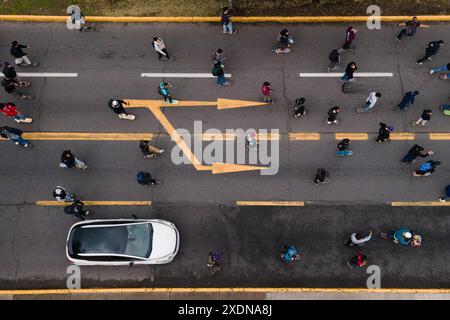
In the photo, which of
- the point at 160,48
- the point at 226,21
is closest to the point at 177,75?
the point at 160,48

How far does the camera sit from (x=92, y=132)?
48.3 feet

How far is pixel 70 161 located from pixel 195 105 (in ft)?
16.1

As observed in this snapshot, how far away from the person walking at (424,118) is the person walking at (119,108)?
1025 centimetres

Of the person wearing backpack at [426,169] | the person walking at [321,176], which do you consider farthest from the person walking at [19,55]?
the person wearing backpack at [426,169]

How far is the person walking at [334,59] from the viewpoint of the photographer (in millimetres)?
14412

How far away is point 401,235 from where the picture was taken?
12.2m

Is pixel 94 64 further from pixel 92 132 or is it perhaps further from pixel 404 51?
pixel 404 51

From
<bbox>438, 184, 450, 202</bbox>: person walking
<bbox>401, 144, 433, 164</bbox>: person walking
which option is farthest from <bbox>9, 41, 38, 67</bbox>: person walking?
<bbox>438, 184, 450, 202</bbox>: person walking

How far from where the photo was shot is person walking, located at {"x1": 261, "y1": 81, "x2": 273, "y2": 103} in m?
13.8

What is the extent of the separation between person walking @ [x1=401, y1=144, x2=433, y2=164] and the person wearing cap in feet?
7.71

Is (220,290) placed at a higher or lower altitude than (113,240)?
lower

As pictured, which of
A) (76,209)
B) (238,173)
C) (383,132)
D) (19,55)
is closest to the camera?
(76,209)

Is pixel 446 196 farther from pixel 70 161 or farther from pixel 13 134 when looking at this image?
pixel 13 134

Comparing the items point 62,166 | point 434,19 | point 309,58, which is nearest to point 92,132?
point 62,166
